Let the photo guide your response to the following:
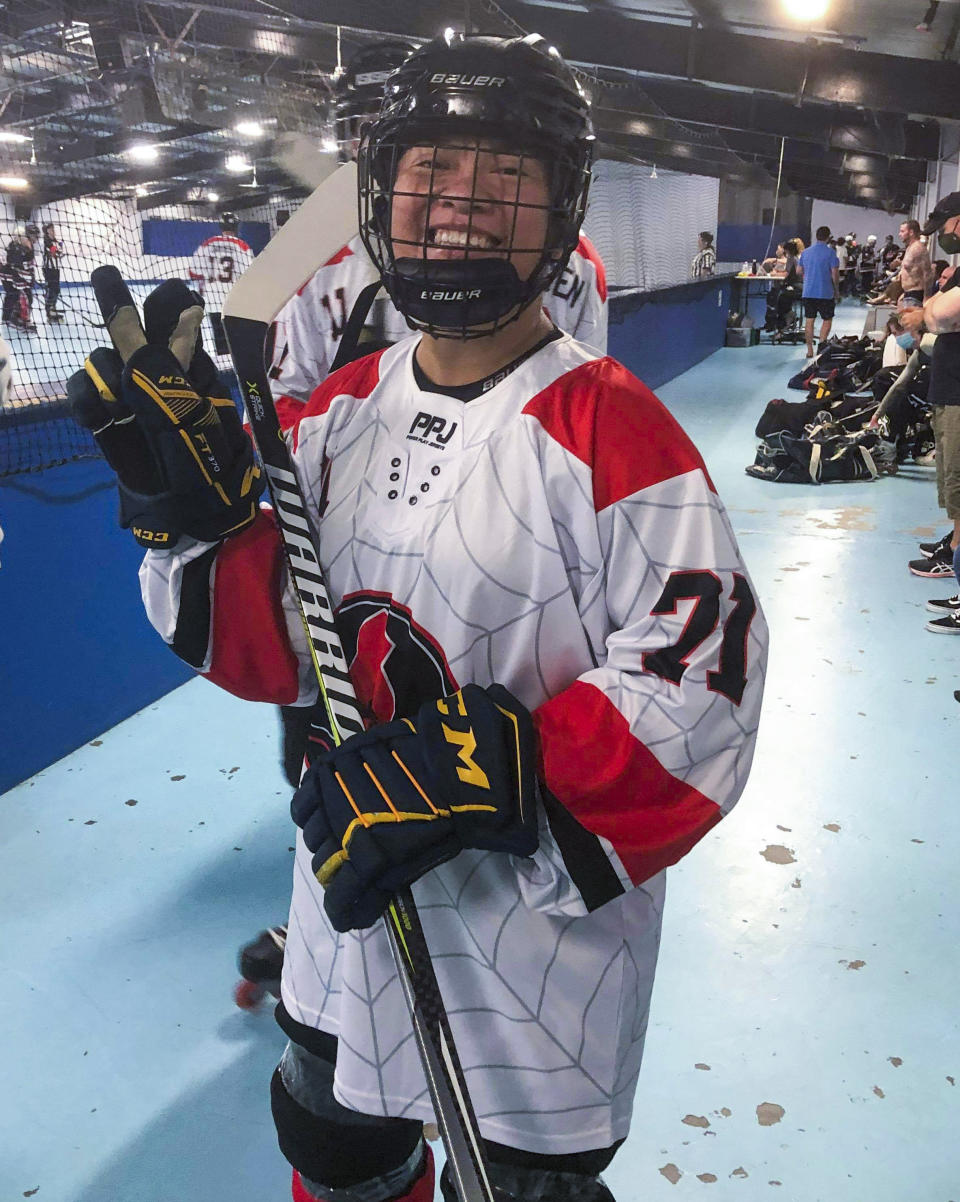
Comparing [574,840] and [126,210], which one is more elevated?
[574,840]

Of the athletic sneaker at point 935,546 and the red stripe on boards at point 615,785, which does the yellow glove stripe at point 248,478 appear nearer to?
the red stripe on boards at point 615,785

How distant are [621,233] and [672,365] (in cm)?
261

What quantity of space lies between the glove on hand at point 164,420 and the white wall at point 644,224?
1023cm

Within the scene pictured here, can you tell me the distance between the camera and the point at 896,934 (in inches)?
78.9

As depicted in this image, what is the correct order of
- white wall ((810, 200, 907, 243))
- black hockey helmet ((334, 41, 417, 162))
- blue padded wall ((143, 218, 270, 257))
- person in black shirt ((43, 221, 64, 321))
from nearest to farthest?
black hockey helmet ((334, 41, 417, 162)) < person in black shirt ((43, 221, 64, 321)) < blue padded wall ((143, 218, 270, 257)) < white wall ((810, 200, 907, 243))

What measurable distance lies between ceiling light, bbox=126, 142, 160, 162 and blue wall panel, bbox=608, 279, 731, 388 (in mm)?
11156

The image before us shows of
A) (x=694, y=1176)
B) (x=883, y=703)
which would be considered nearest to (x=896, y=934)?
(x=694, y=1176)

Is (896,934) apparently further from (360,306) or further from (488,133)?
(488,133)

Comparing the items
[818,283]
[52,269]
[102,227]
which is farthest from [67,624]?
[102,227]

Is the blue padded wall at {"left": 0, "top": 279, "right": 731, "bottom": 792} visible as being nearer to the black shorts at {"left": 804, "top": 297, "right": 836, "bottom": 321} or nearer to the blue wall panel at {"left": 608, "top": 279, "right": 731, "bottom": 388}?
the blue wall panel at {"left": 608, "top": 279, "right": 731, "bottom": 388}

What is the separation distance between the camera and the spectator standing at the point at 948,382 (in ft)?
11.5

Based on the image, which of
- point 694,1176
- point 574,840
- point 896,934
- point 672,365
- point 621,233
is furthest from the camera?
point 621,233

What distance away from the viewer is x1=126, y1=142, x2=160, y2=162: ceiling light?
17.6 metres

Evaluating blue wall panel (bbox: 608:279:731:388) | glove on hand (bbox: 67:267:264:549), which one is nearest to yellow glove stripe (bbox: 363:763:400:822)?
glove on hand (bbox: 67:267:264:549)
